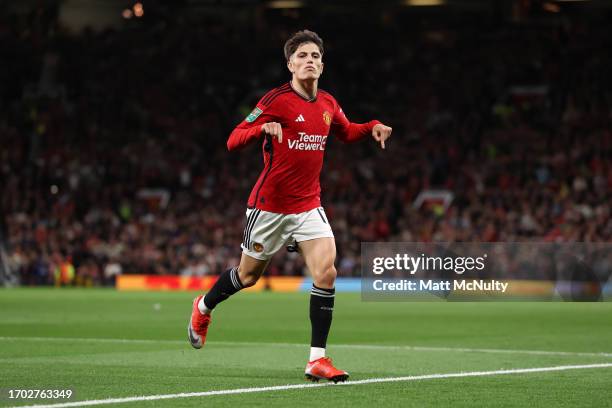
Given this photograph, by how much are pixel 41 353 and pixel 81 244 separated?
2654 cm

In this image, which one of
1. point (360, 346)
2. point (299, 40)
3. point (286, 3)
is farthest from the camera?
point (286, 3)

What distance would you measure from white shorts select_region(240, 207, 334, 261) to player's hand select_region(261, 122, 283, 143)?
3.17ft

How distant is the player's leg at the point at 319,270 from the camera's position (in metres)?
9.19

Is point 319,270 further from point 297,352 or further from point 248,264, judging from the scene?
point 297,352

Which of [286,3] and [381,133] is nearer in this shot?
[381,133]

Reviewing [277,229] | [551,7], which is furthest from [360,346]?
[551,7]

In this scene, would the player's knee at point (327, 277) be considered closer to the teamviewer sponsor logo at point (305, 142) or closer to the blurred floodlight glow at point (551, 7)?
the teamviewer sponsor logo at point (305, 142)

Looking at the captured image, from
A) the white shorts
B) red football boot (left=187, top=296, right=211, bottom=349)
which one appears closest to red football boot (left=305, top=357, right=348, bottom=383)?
the white shorts

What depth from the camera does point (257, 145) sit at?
39281 mm

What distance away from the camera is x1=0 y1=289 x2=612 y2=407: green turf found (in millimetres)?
8148

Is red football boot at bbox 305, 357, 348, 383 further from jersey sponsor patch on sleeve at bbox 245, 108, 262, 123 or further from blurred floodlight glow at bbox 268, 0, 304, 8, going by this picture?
blurred floodlight glow at bbox 268, 0, 304, 8

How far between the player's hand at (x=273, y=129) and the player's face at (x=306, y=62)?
82 cm

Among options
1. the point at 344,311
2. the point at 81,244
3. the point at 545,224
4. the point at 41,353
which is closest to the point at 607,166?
the point at 545,224

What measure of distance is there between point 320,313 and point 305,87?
5.99 feet
